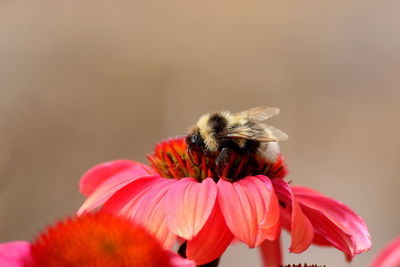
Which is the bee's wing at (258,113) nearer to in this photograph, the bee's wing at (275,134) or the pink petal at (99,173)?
the bee's wing at (275,134)

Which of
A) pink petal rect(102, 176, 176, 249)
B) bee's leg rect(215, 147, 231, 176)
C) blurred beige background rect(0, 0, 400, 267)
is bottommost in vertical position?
blurred beige background rect(0, 0, 400, 267)

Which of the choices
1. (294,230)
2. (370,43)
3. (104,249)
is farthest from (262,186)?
(370,43)

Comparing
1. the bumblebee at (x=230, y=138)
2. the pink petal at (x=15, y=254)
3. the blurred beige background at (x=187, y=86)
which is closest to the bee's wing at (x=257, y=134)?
the bumblebee at (x=230, y=138)

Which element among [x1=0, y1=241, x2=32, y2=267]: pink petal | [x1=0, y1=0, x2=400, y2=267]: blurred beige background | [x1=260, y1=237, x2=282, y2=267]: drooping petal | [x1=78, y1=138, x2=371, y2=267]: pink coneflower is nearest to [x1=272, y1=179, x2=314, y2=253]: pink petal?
[x1=78, y1=138, x2=371, y2=267]: pink coneflower

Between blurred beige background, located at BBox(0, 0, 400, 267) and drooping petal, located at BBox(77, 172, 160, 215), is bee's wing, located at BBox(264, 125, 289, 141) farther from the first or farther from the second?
blurred beige background, located at BBox(0, 0, 400, 267)

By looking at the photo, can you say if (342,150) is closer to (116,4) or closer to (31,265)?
(116,4)

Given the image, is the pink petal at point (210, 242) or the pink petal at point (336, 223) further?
the pink petal at point (336, 223)

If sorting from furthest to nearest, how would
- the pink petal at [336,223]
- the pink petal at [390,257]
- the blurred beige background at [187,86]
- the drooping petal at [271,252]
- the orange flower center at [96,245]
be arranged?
the blurred beige background at [187,86] → the drooping petal at [271,252] → the pink petal at [336,223] → the pink petal at [390,257] → the orange flower center at [96,245]
